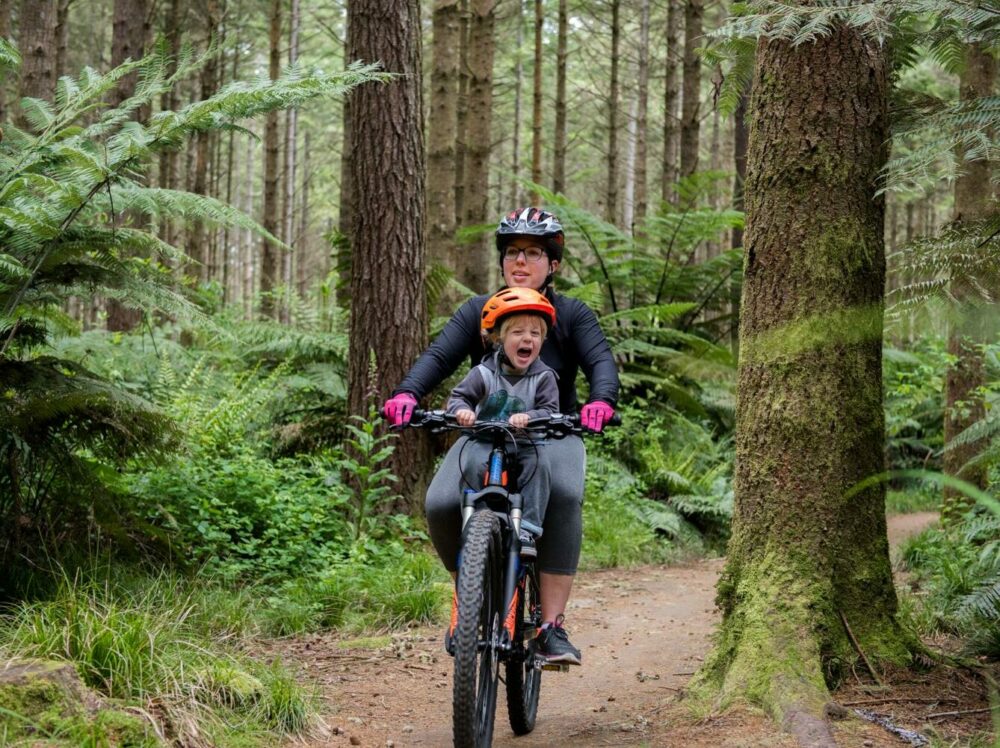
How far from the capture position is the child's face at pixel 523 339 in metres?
4.07

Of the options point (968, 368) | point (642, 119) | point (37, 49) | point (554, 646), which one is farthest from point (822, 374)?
point (642, 119)

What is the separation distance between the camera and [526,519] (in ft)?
13.1

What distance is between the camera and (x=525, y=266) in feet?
14.6

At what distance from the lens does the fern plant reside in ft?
14.5

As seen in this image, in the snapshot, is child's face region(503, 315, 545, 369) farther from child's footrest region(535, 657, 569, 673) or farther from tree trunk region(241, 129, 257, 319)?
tree trunk region(241, 129, 257, 319)

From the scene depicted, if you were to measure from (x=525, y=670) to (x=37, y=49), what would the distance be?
361 inches

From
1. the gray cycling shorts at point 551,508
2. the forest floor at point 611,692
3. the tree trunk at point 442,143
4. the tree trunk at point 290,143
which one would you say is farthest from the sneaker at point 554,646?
the tree trunk at point 290,143

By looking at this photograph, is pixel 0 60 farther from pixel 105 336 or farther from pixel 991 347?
pixel 991 347

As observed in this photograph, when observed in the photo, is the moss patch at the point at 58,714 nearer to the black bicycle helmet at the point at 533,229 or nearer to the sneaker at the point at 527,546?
the sneaker at the point at 527,546

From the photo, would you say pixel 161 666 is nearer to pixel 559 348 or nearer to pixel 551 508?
pixel 551 508

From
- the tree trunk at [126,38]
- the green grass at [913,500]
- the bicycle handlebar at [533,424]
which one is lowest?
the green grass at [913,500]

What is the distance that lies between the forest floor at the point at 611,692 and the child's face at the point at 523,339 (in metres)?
1.61

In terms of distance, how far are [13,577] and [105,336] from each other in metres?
3.99

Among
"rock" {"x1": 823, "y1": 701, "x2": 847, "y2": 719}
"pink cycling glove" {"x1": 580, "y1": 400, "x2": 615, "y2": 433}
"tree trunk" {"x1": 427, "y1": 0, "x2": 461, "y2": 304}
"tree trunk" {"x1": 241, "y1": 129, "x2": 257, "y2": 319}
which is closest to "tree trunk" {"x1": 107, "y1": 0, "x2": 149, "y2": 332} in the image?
"tree trunk" {"x1": 427, "y1": 0, "x2": 461, "y2": 304}
